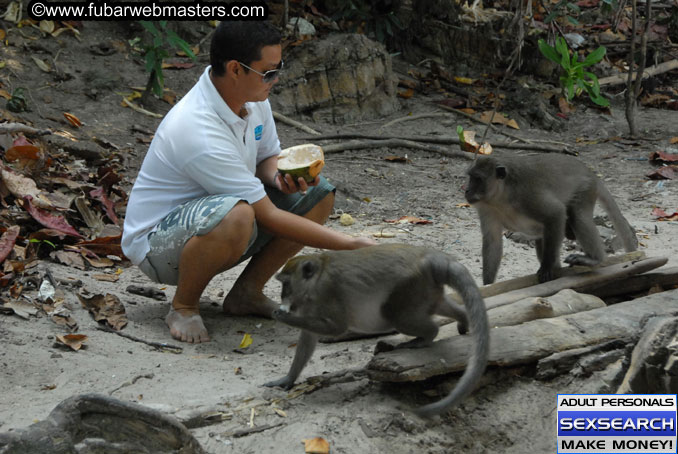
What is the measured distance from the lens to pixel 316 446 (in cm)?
306

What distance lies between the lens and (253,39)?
167 inches

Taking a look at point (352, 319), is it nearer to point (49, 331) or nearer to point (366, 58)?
point (49, 331)

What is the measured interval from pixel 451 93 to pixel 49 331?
7.99 m

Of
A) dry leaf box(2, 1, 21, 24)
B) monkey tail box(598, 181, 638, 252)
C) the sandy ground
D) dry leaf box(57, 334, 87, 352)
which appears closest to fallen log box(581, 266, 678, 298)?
monkey tail box(598, 181, 638, 252)

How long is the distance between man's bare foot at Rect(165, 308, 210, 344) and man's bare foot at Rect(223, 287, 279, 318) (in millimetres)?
397

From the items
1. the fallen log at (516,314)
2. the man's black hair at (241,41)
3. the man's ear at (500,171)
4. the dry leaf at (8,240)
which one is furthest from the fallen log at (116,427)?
the man's ear at (500,171)

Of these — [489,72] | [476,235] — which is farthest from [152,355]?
[489,72]

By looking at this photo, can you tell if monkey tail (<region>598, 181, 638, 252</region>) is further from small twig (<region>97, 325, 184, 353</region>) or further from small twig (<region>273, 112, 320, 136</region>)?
small twig (<region>273, 112, 320, 136</region>)

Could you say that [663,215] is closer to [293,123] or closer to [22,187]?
[293,123]

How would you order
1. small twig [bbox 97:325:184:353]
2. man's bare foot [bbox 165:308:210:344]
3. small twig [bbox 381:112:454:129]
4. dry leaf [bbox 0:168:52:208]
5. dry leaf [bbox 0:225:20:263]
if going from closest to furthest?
small twig [bbox 97:325:184:353] → man's bare foot [bbox 165:308:210:344] → dry leaf [bbox 0:225:20:263] → dry leaf [bbox 0:168:52:208] → small twig [bbox 381:112:454:129]

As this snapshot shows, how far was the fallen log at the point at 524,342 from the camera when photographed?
3.36 m

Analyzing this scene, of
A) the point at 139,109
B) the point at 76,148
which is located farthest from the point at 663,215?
the point at 139,109

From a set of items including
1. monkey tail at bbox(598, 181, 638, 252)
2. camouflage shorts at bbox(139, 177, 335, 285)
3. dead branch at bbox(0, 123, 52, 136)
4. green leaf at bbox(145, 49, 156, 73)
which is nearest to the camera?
camouflage shorts at bbox(139, 177, 335, 285)

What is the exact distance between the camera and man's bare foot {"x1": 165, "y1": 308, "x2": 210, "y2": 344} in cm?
443
